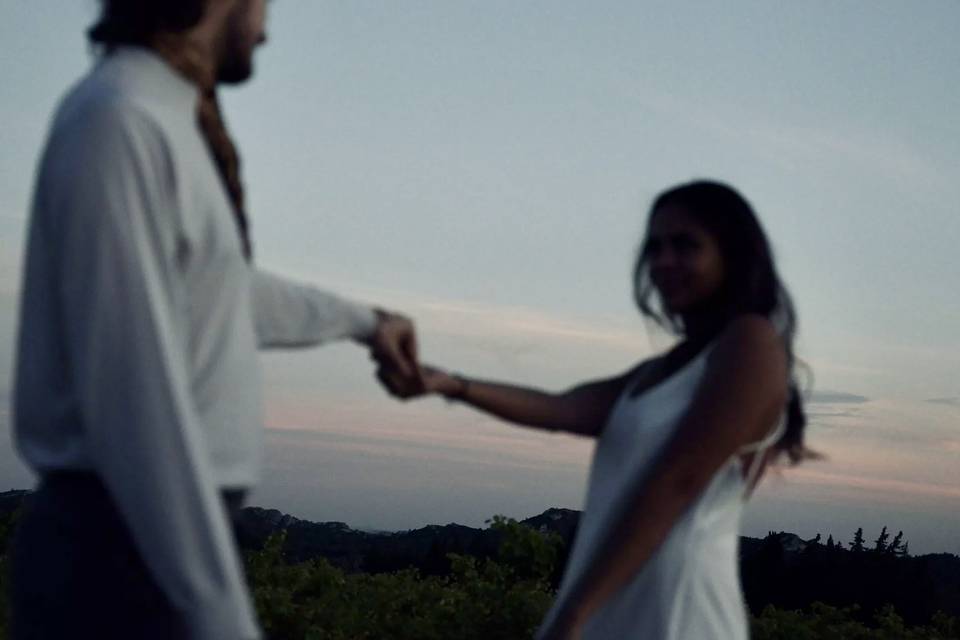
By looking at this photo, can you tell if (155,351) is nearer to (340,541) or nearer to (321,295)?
(321,295)

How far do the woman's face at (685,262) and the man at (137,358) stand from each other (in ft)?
4.70

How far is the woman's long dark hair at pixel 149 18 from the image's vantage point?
1.92 meters

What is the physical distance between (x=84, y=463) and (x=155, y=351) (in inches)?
7.6

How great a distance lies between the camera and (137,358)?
1686mm

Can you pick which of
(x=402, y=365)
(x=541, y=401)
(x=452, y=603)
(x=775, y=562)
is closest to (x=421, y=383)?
(x=402, y=365)

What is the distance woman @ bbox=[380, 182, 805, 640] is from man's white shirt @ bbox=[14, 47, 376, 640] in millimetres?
1147

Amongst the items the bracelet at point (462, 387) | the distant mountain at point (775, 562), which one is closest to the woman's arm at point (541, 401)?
the bracelet at point (462, 387)

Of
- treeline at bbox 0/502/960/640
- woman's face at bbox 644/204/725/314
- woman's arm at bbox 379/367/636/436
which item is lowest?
treeline at bbox 0/502/960/640

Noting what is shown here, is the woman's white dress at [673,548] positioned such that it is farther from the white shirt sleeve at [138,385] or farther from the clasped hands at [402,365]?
the white shirt sleeve at [138,385]

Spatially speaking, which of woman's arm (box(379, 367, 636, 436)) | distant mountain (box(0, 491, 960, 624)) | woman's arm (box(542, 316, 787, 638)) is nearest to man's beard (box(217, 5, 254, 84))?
woman's arm (box(542, 316, 787, 638))

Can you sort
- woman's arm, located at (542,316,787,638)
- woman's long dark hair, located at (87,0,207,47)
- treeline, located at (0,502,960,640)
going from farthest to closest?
treeline, located at (0,502,960,640) → woman's arm, located at (542,316,787,638) → woman's long dark hair, located at (87,0,207,47)

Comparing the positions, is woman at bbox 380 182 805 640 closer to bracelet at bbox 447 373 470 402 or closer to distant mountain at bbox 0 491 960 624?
bracelet at bbox 447 373 470 402

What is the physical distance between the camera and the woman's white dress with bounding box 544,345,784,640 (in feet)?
9.55

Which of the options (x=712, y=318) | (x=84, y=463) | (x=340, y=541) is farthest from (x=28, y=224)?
(x=340, y=541)
